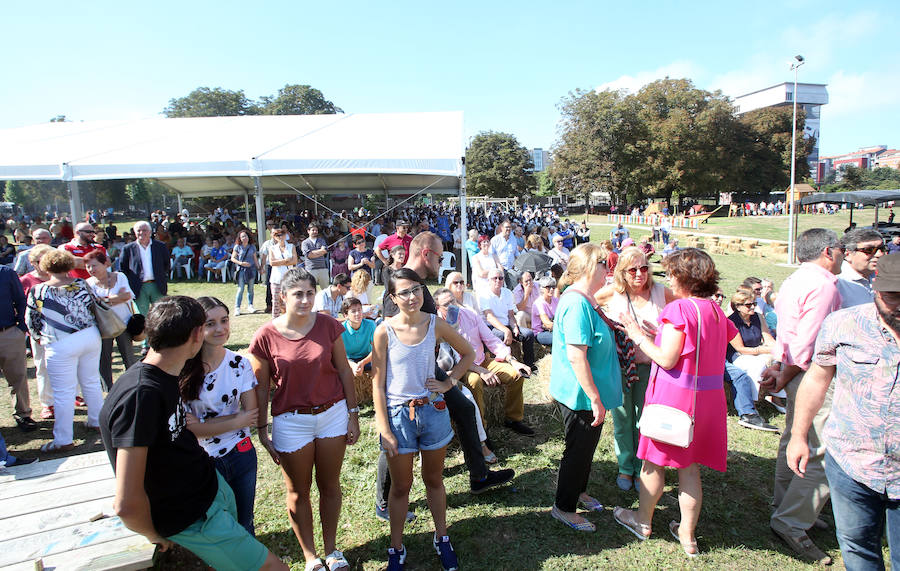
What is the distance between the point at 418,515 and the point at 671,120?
1757 inches

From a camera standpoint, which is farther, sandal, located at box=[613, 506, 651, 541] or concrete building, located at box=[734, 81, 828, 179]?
concrete building, located at box=[734, 81, 828, 179]

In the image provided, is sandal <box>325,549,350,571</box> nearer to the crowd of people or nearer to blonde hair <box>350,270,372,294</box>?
the crowd of people

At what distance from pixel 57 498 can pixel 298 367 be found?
5.47 ft

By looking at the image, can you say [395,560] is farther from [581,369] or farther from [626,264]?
[626,264]

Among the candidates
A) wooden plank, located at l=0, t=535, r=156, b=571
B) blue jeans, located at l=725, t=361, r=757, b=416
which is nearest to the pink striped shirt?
blue jeans, located at l=725, t=361, r=757, b=416

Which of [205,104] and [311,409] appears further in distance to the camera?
[205,104]

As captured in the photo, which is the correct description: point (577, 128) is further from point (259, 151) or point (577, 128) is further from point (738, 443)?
point (738, 443)

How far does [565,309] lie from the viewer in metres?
2.76

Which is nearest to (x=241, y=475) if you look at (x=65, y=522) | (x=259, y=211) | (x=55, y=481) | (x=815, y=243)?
(x=65, y=522)

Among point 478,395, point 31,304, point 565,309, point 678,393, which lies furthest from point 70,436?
point 678,393

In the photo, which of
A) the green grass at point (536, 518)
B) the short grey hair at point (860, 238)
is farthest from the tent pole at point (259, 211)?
the short grey hair at point (860, 238)

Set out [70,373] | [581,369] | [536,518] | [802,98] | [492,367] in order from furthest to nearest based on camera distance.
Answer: [802,98] < [492,367] < [70,373] < [536,518] < [581,369]

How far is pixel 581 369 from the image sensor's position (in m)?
2.68

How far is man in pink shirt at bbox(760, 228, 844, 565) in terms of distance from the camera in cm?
274
